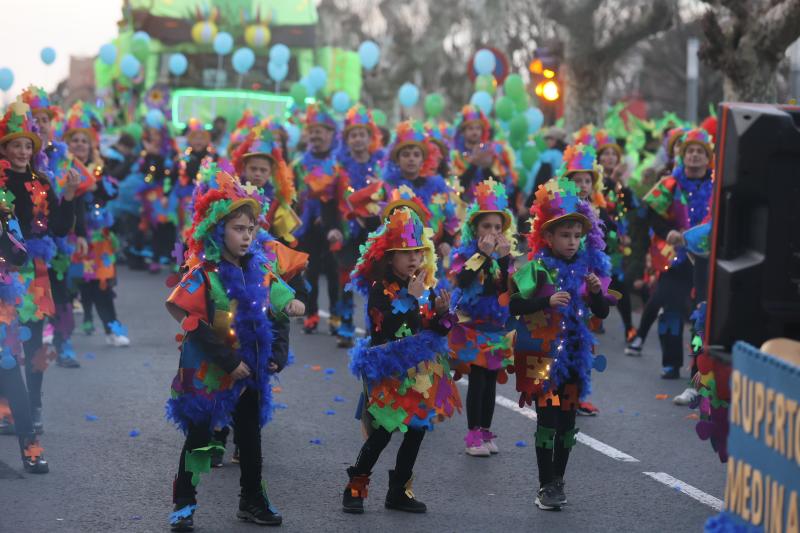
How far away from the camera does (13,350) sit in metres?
8.20

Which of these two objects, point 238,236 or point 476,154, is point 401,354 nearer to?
point 238,236

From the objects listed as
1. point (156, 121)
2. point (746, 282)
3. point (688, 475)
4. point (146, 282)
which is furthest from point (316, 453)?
point (156, 121)

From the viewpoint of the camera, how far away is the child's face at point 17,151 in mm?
9125

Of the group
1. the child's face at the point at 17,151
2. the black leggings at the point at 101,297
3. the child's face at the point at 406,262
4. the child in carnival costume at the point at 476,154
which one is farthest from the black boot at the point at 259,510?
the child in carnival costume at the point at 476,154

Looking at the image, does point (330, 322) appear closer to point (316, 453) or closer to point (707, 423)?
point (316, 453)

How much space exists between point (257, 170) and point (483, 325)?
302 centimetres

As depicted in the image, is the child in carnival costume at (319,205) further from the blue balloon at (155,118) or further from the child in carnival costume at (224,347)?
the blue balloon at (155,118)

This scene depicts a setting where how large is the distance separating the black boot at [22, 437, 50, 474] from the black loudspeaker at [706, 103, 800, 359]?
13.6ft

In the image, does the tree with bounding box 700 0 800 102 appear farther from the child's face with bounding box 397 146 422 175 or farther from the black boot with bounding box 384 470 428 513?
the black boot with bounding box 384 470 428 513

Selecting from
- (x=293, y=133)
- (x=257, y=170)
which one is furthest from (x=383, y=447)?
(x=293, y=133)

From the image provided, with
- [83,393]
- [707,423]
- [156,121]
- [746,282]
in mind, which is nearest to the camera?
[746,282]

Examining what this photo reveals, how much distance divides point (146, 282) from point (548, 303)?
504 inches

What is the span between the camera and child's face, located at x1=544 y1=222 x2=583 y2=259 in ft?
25.8

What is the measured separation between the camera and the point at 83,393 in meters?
10.8
